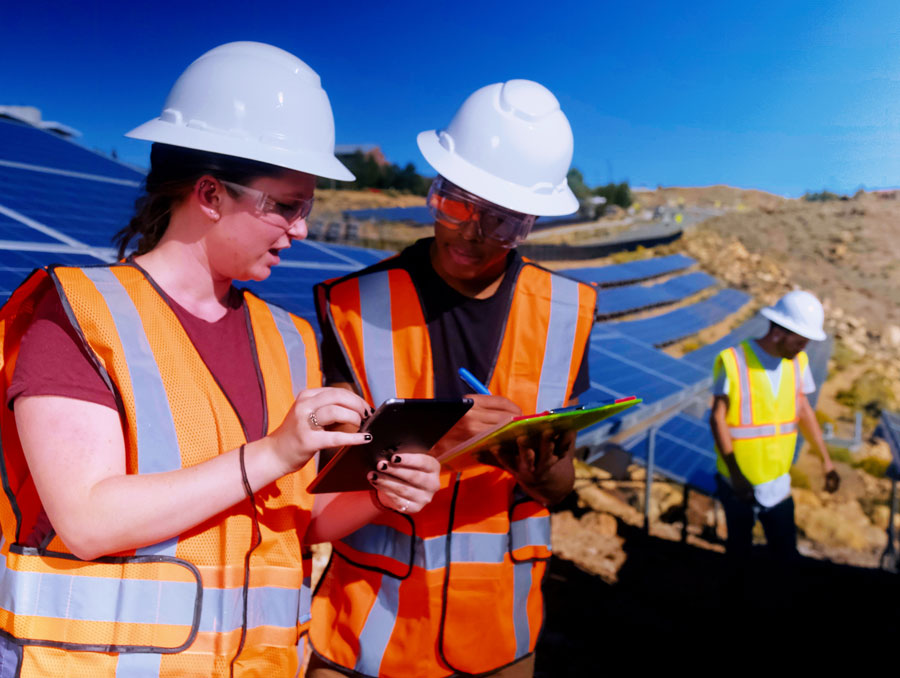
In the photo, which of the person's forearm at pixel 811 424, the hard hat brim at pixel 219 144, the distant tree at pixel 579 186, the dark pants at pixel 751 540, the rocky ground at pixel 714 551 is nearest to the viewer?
the hard hat brim at pixel 219 144

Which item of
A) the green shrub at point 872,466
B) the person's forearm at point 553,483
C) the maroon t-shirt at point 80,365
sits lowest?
the green shrub at point 872,466

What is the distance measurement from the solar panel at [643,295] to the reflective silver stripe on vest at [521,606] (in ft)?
22.3

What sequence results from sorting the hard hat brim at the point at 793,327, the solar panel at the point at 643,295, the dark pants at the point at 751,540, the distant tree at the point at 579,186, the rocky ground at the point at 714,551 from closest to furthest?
the dark pants at the point at 751,540, the hard hat brim at the point at 793,327, the rocky ground at the point at 714,551, the solar panel at the point at 643,295, the distant tree at the point at 579,186

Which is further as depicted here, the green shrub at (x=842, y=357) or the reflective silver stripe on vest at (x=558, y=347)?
the green shrub at (x=842, y=357)

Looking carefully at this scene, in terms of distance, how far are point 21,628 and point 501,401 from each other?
108 cm

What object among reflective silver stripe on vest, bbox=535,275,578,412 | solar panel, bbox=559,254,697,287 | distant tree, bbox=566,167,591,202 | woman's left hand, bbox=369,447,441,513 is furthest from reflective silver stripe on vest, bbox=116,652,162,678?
distant tree, bbox=566,167,591,202

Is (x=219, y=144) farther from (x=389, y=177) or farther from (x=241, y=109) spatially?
(x=389, y=177)

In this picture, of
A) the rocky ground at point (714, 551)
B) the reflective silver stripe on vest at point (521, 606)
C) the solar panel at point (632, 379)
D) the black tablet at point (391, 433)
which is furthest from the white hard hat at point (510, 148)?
the rocky ground at point (714, 551)

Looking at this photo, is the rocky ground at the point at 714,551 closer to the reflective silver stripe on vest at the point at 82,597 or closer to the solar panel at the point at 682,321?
the solar panel at the point at 682,321

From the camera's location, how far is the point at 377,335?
6.37 feet

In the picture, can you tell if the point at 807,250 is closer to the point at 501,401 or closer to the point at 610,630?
the point at 610,630

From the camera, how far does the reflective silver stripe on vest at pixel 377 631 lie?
1866 mm

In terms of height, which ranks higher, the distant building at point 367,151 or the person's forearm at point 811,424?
the distant building at point 367,151

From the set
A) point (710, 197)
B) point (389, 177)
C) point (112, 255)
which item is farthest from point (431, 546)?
point (710, 197)
